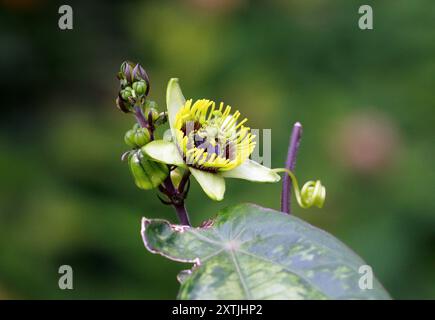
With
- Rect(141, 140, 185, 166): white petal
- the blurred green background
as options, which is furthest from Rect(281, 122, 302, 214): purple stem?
the blurred green background

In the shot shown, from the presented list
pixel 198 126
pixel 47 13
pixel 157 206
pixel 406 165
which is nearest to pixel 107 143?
pixel 157 206

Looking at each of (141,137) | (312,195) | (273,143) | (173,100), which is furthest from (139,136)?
(273,143)

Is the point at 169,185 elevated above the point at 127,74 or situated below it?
below

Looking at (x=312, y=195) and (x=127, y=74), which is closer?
(x=127, y=74)

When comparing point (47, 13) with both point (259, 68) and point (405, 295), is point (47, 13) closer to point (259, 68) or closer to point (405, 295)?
point (259, 68)

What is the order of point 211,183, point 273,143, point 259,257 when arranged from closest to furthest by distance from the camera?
point 259,257
point 211,183
point 273,143

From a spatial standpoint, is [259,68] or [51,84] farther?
[51,84]

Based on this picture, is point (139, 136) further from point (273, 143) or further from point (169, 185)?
point (273, 143)

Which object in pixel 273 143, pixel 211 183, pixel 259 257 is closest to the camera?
pixel 259 257
